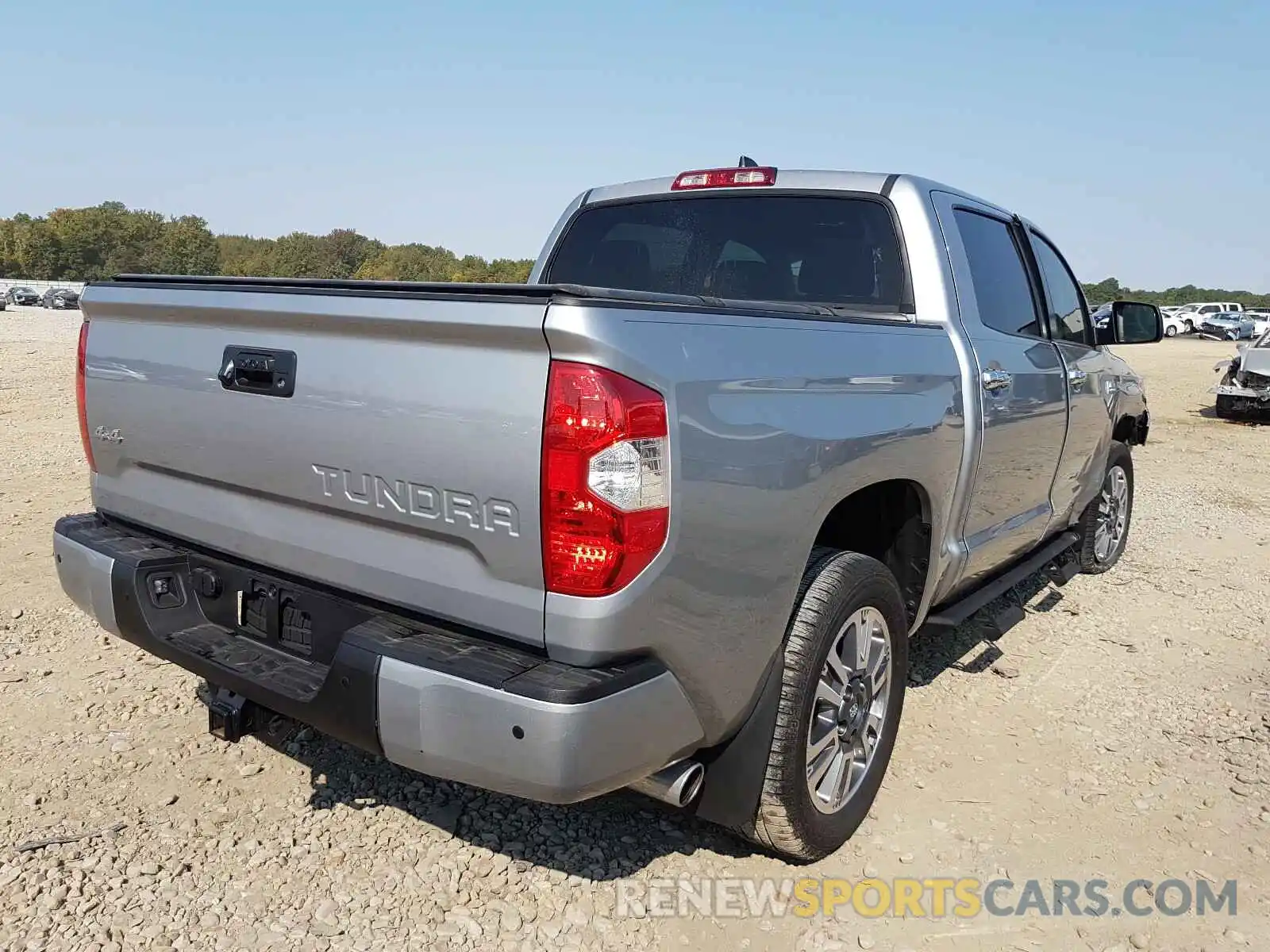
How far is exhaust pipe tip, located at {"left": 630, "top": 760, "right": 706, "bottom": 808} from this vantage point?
2332mm

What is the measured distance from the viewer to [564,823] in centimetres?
304

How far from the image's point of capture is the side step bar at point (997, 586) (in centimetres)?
358

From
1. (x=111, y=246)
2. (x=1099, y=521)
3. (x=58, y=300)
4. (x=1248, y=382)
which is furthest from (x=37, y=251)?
(x=1099, y=521)

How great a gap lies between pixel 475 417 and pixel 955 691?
2.99m

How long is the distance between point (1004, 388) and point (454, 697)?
2549mm

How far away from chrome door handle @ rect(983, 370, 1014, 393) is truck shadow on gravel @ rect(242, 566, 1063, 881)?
1.82 meters

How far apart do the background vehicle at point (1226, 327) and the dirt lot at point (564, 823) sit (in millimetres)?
48132

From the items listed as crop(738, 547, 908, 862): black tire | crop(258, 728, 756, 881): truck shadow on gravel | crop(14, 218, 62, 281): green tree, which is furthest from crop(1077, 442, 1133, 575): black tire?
crop(14, 218, 62, 281): green tree

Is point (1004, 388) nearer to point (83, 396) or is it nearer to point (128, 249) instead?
point (83, 396)

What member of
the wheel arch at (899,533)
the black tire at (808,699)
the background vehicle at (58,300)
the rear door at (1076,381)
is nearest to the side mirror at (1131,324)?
the rear door at (1076,381)

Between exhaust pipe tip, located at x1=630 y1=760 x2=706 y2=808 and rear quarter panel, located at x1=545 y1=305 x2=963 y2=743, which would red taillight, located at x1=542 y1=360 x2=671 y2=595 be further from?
exhaust pipe tip, located at x1=630 y1=760 x2=706 y2=808

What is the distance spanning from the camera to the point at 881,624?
3.01 metres

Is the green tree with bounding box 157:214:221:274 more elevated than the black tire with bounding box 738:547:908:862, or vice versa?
the green tree with bounding box 157:214:221:274

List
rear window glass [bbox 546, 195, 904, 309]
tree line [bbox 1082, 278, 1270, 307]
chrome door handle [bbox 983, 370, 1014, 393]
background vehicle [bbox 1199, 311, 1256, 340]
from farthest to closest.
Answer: tree line [bbox 1082, 278, 1270, 307] < background vehicle [bbox 1199, 311, 1256, 340] < rear window glass [bbox 546, 195, 904, 309] < chrome door handle [bbox 983, 370, 1014, 393]
